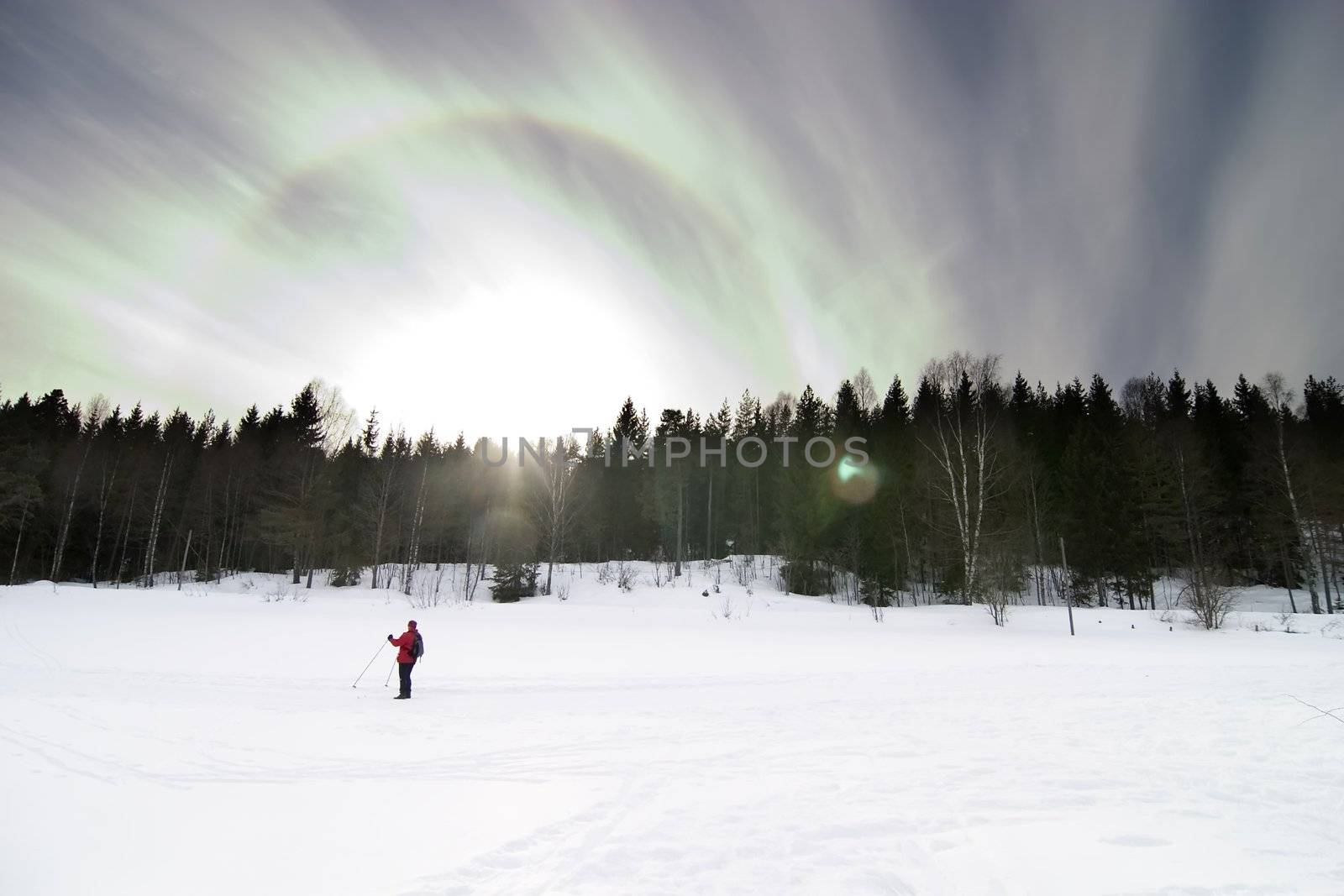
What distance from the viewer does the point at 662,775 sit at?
6.12 m

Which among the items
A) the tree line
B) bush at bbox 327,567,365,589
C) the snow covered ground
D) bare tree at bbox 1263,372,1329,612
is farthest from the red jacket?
bare tree at bbox 1263,372,1329,612

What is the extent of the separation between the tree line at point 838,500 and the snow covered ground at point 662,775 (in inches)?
639

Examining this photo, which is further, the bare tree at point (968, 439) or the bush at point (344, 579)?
the bush at point (344, 579)

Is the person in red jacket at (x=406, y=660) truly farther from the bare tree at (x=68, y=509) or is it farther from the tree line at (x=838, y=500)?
the bare tree at (x=68, y=509)

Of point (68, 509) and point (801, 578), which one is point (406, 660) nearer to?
point (801, 578)

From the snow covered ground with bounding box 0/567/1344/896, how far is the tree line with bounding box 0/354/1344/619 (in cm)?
1624

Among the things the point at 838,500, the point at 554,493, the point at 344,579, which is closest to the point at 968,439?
the point at 838,500

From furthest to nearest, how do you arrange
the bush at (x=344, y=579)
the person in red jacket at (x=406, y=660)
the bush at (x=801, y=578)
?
the bush at (x=801, y=578) < the bush at (x=344, y=579) < the person in red jacket at (x=406, y=660)

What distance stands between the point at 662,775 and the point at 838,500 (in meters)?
32.5

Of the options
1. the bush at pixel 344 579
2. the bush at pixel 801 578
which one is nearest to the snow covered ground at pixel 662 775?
the bush at pixel 344 579

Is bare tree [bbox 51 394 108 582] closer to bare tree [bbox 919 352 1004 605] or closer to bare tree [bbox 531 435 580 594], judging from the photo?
bare tree [bbox 531 435 580 594]

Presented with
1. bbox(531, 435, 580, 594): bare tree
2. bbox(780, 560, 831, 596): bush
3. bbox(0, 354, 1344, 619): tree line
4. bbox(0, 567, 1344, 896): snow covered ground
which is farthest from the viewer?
bbox(780, 560, 831, 596): bush

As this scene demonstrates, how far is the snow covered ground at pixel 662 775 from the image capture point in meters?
4.12

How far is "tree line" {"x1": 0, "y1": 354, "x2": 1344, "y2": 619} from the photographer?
29844mm
